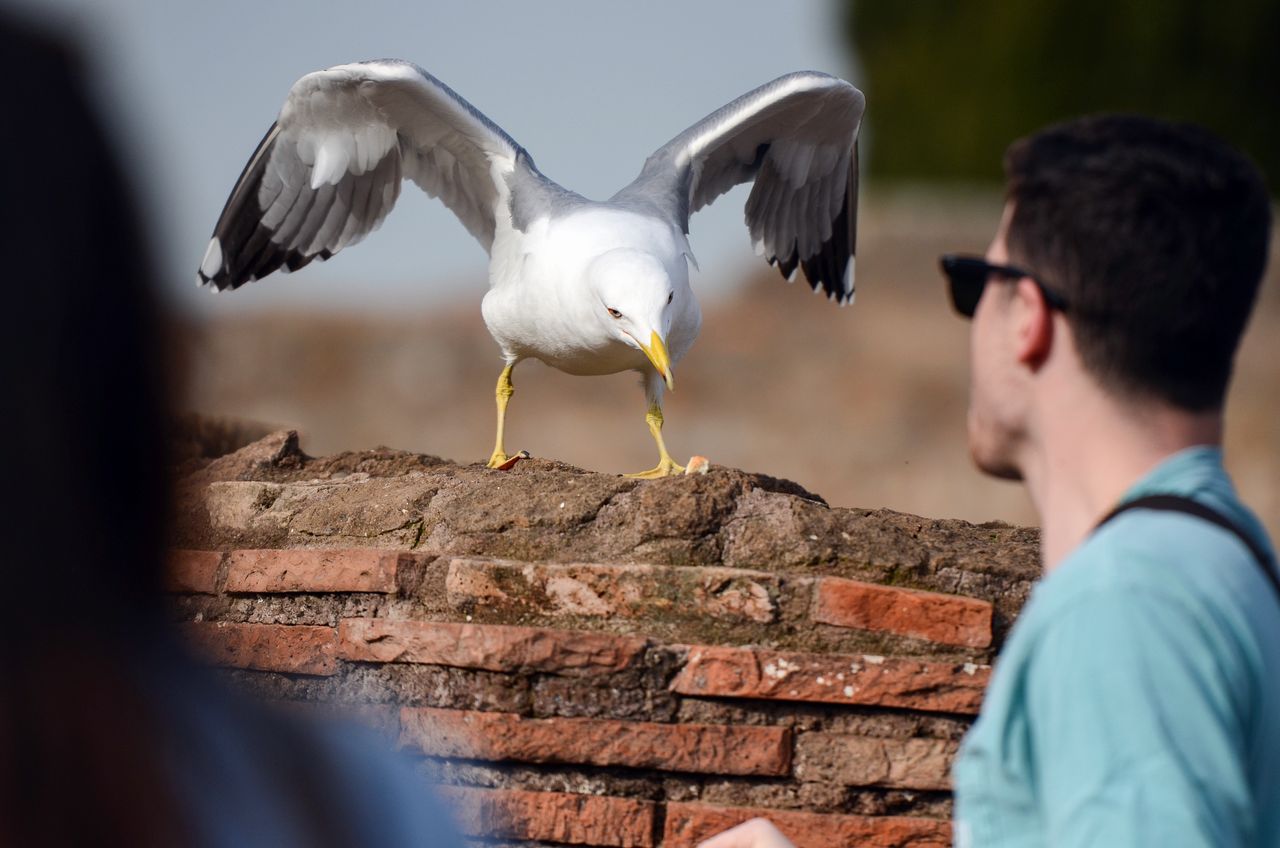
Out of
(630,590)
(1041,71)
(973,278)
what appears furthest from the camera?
(1041,71)

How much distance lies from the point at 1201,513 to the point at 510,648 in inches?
60.8

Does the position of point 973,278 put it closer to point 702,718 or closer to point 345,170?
point 702,718

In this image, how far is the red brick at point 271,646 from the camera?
2.99 meters

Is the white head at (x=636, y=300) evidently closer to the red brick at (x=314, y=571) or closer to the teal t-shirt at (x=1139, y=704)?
the red brick at (x=314, y=571)

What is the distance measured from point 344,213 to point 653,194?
1131mm

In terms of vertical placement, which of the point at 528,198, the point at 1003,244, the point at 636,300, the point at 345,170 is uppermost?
the point at 345,170

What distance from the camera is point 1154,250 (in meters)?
1.45

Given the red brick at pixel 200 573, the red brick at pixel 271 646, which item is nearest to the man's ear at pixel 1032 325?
the red brick at pixel 271 646

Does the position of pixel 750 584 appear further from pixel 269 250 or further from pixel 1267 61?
pixel 1267 61

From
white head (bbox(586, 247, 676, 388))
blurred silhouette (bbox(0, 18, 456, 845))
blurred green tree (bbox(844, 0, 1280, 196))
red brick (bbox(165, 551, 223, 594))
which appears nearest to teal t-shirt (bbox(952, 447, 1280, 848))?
blurred silhouette (bbox(0, 18, 456, 845))

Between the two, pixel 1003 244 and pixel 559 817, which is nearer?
pixel 1003 244

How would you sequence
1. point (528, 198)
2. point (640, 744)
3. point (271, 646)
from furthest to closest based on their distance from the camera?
point (528, 198), point (271, 646), point (640, 744)

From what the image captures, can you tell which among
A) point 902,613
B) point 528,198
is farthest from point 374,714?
point 528,198

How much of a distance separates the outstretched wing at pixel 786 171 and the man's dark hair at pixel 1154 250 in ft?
12.7
